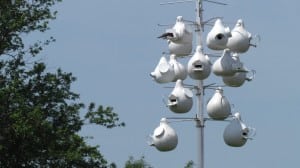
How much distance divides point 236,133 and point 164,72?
1575mm

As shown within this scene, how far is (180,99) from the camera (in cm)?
1738

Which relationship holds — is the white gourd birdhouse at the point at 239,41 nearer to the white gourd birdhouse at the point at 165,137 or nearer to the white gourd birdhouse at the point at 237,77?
the white gourd birdhouse at the point at 237,77

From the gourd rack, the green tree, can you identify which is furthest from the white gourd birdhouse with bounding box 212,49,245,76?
the green tree

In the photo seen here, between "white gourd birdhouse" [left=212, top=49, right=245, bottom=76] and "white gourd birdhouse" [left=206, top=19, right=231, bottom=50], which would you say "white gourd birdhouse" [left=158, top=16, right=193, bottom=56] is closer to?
"white gourd birdhouse" [left=206, top=19, right=231, bottom=50]

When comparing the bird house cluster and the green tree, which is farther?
the green tree

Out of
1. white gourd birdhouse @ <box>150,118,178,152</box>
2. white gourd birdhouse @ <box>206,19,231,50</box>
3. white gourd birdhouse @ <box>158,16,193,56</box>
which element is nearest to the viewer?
white gourd birdhouse @ <box>206,19,231,50</box>

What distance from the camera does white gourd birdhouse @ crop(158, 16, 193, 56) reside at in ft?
58.1

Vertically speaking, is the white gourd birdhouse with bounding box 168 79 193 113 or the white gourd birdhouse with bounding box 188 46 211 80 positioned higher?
the white gourd birdhouse with bounding box 188 46 211 80

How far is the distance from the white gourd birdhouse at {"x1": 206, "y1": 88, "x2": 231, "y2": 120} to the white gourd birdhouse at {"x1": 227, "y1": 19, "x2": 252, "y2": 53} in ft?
2.57

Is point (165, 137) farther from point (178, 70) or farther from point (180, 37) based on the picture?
point (180, 37)

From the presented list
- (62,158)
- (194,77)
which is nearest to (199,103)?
(194,77)

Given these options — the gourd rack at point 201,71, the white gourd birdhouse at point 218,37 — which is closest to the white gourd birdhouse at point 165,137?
the gourd rack at point 201,71

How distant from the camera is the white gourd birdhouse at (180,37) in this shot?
58.1 ft

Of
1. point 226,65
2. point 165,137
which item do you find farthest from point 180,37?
point 165,137
